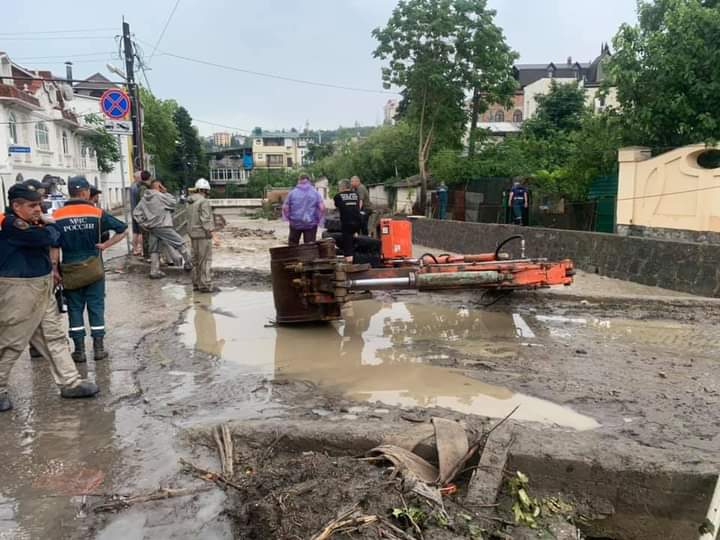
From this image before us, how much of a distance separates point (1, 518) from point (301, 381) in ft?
7.89

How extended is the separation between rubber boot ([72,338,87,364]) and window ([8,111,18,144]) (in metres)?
30.9

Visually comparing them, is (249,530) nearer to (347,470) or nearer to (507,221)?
(347,470)

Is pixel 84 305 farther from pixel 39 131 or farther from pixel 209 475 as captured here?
pixel 39 131

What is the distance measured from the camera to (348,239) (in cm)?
902

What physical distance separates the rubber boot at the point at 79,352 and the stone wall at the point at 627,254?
827 cm

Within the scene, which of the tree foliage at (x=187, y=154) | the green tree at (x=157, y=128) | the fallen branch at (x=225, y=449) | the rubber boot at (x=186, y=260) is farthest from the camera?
the tree foliage at (x=187, y=154)

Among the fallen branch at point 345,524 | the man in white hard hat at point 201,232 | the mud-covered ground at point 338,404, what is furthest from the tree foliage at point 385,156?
the fallen branch at point 345,524

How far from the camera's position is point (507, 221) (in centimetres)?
1702

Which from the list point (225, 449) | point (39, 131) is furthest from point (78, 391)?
point (39, 131)

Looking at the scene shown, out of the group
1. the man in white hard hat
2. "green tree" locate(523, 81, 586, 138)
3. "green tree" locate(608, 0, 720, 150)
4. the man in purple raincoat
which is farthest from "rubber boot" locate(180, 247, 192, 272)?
"green tree" locate(523, 81, 586, 138)

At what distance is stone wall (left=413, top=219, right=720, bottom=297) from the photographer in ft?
29.4

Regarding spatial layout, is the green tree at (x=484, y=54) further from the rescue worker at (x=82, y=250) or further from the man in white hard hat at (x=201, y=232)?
the rescue worker at (x=82, y=250)

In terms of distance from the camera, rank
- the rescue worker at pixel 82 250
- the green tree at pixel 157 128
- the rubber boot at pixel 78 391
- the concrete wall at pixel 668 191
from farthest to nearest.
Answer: the green tree at pixel 157 128 → the concrete wall at pixel 668 191 → the rescue worker at pixel 82 250 → the rubber boot at pixel 78 391

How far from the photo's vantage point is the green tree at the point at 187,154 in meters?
71.2
